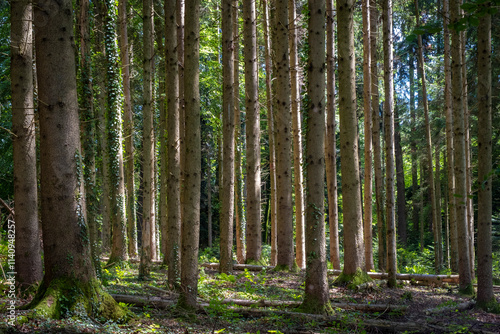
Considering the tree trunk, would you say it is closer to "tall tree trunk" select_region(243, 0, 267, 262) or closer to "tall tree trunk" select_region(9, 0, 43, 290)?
"tall tree trunk" select_region(9, 0, 43, 290)

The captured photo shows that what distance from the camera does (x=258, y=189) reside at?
13023mm

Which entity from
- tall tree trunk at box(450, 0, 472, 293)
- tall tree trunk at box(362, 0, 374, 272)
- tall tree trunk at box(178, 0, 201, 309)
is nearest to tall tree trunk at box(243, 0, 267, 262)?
tall tree trunk at box(362, 0, 374, 272)

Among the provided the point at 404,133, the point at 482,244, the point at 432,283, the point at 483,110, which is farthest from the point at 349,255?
the point at 404,133

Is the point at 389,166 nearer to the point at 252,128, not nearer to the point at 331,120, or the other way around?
the point at 331,120

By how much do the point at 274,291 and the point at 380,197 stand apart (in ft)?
21.0

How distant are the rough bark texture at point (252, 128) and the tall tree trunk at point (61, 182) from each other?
753 centimetres

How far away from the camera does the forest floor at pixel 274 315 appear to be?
5258mm

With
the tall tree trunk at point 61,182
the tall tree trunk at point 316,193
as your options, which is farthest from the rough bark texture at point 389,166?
the tall tree trunk at point 61,182

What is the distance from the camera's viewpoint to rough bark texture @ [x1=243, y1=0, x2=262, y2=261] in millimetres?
12273

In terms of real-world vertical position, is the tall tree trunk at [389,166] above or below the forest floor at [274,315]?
above

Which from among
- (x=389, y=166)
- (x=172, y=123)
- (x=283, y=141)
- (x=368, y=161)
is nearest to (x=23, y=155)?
(x=172, y=123)

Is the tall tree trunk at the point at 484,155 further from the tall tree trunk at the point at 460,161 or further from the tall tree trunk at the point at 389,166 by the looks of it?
the tall tree trunk at the point at 389,166

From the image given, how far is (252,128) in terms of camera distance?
12.6 meters

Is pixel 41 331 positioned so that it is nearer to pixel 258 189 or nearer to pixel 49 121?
pixel 49 121
